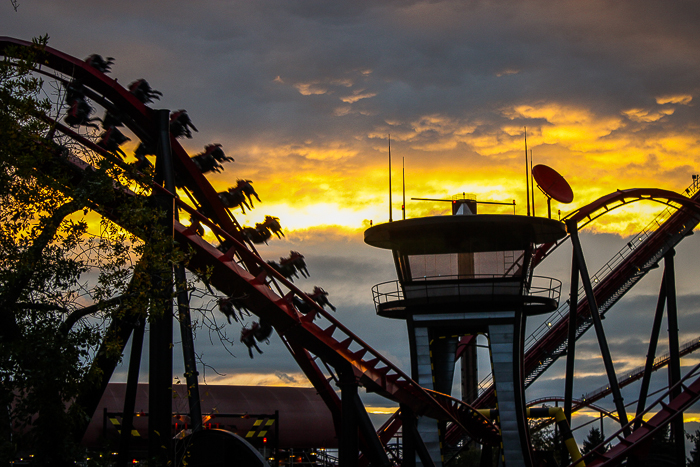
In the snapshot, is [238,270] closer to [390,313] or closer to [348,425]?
[348,425]

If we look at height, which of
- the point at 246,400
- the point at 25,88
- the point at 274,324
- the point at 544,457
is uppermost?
the point at 25,88

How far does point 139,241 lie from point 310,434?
25235 mm

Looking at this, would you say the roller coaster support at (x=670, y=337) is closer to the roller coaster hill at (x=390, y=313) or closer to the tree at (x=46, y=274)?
the roller coaster hill at (x=390, y=313)

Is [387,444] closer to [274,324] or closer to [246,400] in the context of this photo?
[246,400]

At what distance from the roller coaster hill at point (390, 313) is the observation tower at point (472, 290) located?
0.06m

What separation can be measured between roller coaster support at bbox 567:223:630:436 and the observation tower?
752mm

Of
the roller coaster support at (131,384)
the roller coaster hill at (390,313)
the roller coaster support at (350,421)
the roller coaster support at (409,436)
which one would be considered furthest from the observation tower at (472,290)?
the roller coaster support at (131,384)

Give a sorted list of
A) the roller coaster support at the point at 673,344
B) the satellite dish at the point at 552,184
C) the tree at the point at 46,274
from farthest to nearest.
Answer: the satellite dish at the point at 552,184, the roller coaster support at the point at 673,344, the tree at the point at 46,274

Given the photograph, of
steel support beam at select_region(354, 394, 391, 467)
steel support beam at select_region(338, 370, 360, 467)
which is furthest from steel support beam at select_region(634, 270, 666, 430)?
steel support beam at select_region(338, 370, 360, 467)

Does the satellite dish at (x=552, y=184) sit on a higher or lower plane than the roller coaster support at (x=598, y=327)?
higher

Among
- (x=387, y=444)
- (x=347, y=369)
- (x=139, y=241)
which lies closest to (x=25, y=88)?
(x=139, y=241)

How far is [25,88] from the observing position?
454 inches

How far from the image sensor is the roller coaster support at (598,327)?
27297mm

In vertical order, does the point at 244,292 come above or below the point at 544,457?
above
